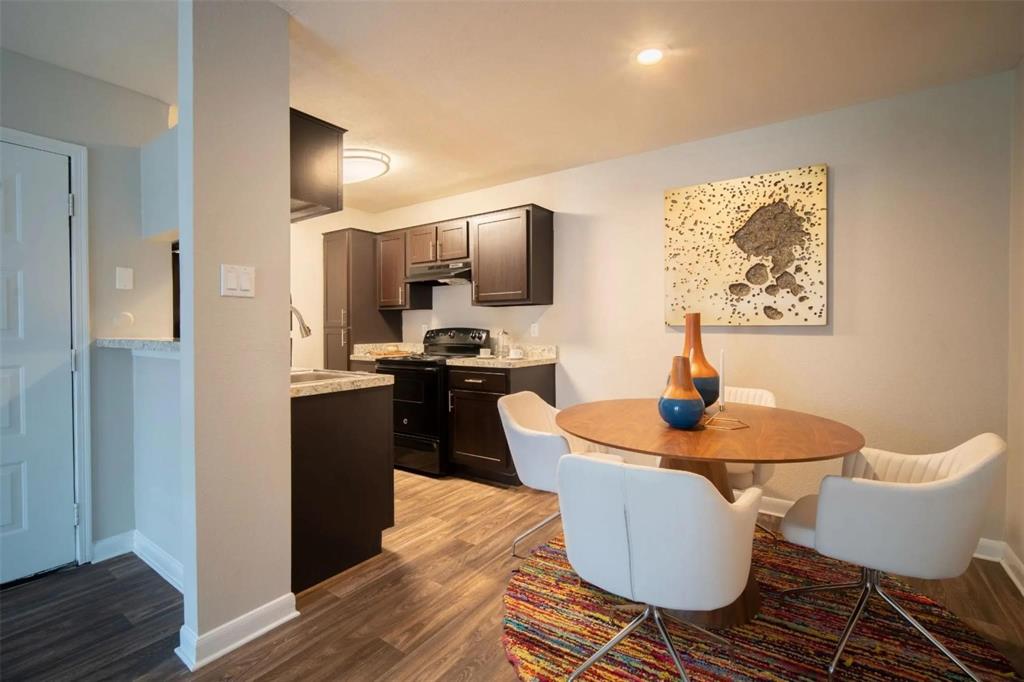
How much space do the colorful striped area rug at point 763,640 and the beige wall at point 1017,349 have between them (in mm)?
717

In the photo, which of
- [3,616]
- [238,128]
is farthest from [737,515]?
[3,616]

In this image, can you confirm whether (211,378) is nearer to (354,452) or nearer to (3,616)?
(354,452)

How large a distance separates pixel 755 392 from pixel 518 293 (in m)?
1.86

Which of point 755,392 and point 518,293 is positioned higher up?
point 518,293

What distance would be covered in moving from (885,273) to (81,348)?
4386 mm

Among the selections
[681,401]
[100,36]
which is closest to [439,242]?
[100,36]

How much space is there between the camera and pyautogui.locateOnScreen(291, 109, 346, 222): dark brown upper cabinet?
2.27m

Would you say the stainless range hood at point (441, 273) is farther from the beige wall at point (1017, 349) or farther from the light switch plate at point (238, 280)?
the beige wall at point (1017, 349)

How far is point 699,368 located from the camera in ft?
6.74

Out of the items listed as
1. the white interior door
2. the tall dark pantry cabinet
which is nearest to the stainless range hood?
the tall dark pantry cabinet

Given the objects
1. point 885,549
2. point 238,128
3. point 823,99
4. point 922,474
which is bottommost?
point 885,549

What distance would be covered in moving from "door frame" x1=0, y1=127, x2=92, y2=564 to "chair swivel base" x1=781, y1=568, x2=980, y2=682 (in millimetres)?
3335

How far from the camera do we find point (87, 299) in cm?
236

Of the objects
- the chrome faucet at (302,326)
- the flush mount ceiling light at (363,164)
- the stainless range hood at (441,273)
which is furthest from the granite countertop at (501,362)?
the flush mount ceiling light at (363,164)
